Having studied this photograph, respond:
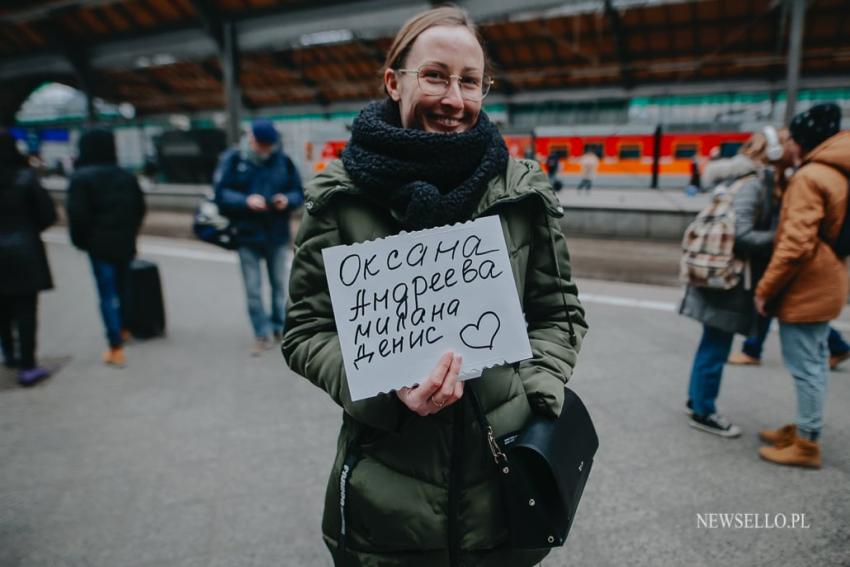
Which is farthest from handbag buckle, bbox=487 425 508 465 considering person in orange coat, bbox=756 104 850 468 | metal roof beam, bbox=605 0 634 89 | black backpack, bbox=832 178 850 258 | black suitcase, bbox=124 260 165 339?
metal roof beam, bbox=605 0 634 89

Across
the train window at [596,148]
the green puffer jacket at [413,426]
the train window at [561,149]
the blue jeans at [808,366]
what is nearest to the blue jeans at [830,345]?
the blue jeans at [808,366]

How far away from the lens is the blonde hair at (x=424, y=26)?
1337mm

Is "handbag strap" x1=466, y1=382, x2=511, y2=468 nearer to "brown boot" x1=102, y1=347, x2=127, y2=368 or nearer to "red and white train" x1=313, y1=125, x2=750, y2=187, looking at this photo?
"brown boot" x1=102, y1=347, x2=127, y2=368

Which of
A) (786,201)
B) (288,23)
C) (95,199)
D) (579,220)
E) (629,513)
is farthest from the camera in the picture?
(288,23)

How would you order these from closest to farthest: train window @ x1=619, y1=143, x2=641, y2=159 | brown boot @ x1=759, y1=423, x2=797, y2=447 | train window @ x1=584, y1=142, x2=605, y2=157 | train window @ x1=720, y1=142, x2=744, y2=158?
1. brown boot @ x1=759, y1=423, x2=797, y2=447
2. train window @ x1=720, y1=142, x2=744, y2=158
3. train window @ x1=619, y1=143, x2=641, y2=159
4. train window @ x1=584, y1=142, x2=605, y2=157

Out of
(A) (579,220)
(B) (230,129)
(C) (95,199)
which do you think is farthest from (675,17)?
(C) (95,199)

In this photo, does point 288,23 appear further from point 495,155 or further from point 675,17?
point 495,155

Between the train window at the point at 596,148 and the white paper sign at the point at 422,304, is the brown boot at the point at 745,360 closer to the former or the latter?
the white paper sign at the point at 422,304

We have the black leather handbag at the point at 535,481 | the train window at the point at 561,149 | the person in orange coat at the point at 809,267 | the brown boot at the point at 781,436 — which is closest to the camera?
the black leather handbag at the point at 535,481

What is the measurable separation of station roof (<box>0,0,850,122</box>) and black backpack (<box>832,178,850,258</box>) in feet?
36.7

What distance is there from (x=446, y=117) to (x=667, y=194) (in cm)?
1580

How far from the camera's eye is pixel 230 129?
16.2m

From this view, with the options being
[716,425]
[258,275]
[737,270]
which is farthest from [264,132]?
[716,425]

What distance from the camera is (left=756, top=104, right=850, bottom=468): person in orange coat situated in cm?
277
